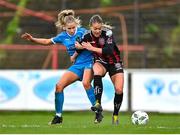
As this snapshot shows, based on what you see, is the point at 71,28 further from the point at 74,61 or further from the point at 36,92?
the point at 36,92

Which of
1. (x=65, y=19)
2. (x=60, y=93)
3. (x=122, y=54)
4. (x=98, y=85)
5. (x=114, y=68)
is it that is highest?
(x=65, y=19)

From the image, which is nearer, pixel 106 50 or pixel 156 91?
pixel 106 50

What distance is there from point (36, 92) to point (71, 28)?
7067mm

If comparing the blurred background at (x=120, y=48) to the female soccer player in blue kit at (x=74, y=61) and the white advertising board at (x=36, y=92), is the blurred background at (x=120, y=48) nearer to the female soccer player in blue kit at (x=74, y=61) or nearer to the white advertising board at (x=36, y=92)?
the white advertising board at (x=36, y=92)

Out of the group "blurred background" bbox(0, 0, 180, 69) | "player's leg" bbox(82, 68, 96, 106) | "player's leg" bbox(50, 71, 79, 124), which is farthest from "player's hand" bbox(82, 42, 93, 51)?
"blurred background" bbox(0, 0, 180, 69)

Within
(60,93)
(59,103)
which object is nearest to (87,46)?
(60,93)

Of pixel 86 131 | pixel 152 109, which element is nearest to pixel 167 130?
pixel 86 131

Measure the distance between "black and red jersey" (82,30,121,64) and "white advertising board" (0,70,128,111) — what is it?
6.77 meters

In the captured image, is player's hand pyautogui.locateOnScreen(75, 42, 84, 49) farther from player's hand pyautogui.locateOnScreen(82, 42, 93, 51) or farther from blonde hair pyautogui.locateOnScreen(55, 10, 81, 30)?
blonde hair pyautogui.locateOnScreen(55, 10, 81, 30)

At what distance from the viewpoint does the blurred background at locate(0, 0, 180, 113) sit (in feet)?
62.7

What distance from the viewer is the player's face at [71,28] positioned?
12534 mm

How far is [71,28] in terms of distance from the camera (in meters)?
12.6

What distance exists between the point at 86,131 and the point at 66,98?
29.5 ft

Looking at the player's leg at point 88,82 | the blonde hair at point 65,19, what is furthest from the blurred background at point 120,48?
the blonde hair at point 65,19
